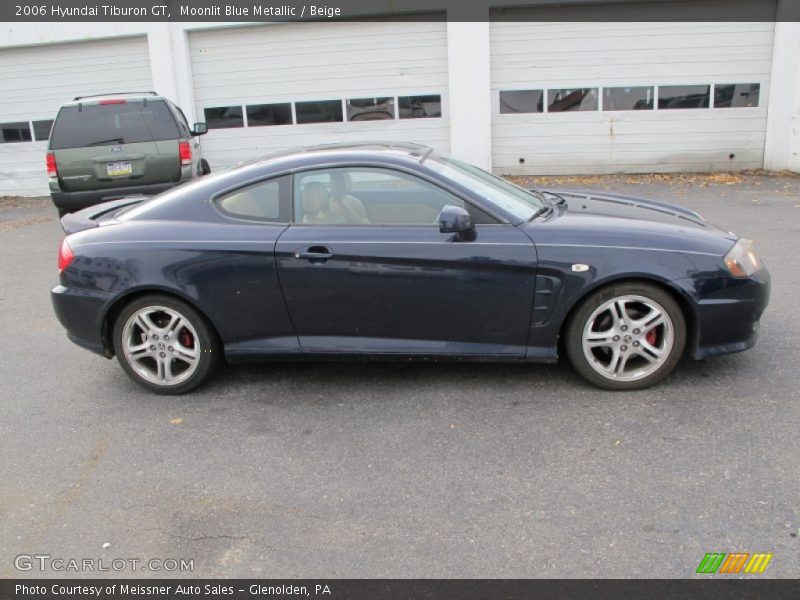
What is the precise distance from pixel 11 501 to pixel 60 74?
13187 millimetres

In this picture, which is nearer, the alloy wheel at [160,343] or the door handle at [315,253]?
the door handle at [315,253]

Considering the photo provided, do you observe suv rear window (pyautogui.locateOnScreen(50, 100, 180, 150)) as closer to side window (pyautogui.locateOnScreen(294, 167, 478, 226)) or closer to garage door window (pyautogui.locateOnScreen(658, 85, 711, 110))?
side window (pyautogui.locateOnScreen(294, 167, 478, 226))

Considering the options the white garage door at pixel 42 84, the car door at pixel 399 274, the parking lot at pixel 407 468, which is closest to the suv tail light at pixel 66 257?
the parking lot at pixel 407 468

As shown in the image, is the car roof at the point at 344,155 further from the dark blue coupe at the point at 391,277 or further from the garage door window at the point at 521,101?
the garage door window at the point at 521,101

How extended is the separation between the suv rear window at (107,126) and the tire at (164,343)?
5.35 m

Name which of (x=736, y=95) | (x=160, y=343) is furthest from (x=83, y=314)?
(x=736, y=95)

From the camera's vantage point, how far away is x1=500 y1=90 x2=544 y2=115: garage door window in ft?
44.6

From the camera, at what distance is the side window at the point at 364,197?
447 centimetres

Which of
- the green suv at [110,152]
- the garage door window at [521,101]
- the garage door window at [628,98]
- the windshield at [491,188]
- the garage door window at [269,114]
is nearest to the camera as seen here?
the windshield at [491,188]

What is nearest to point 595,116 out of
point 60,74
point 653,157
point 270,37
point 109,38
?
point 653,157

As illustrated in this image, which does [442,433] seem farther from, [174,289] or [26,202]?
[26,202]

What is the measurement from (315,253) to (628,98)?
35.1 ft
